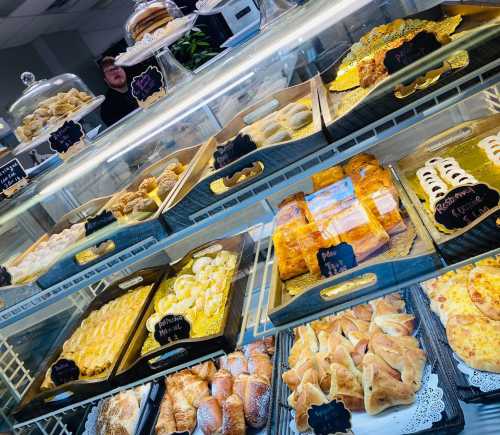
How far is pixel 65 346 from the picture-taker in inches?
92.3

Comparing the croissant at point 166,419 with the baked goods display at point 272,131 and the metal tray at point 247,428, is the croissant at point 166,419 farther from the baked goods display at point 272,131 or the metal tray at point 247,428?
the baked goods display at point 272,131

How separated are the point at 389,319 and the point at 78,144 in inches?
61.7

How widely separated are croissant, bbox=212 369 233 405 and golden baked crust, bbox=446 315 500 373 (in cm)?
105

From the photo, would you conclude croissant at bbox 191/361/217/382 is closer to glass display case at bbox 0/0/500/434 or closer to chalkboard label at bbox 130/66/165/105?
glass display case at bbox 0/0/500/434

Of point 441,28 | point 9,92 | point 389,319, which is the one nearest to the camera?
point 441,28

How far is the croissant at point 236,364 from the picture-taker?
2260 millimetres

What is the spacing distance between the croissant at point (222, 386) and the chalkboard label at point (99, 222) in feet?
3.19

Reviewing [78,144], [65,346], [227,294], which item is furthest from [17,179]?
[227,294]

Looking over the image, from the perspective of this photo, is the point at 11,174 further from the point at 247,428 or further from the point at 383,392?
the point at 383,392

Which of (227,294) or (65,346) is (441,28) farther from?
(65,346)

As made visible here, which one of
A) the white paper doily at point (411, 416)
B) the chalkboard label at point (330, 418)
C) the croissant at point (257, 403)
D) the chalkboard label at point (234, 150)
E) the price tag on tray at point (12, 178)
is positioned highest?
the price tag on tray at point (12, 178)

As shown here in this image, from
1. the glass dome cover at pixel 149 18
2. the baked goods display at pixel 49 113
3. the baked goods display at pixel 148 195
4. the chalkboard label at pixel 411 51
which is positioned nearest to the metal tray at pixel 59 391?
the baked goods display at pixel 148 195

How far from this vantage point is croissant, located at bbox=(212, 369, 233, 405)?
2186 millimetres

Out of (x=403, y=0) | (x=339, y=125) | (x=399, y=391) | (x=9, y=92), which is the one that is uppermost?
(x=9, y=92)
